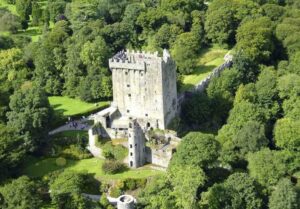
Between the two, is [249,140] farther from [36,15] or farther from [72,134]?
[36,15]

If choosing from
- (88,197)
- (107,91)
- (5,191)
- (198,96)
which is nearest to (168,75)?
(198,96)

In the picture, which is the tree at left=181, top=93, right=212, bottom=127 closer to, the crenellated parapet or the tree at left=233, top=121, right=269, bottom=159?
the crenellated parapet

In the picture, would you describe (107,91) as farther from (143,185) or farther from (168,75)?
(143,185)

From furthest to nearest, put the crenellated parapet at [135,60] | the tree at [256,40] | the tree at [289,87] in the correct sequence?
1. the tree at [256,40]
2. the tree at [289,87]
3. the crenellated parapet at [135,60]

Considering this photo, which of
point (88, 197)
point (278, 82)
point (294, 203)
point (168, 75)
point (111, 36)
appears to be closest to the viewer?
point (294, 203)

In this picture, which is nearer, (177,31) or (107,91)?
(107,91)

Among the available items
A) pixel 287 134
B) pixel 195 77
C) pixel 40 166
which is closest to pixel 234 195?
pixel 287 134

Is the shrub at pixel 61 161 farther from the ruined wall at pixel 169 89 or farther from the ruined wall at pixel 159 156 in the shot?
the ruined wall at pixel 169 89

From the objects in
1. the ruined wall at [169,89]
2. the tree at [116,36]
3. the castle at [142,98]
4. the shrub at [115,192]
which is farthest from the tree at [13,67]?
the shrub at [115,192]
